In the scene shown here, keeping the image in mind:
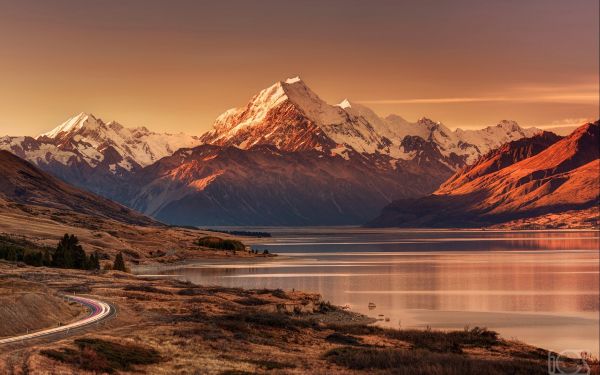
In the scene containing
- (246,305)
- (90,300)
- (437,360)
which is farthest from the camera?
(246,305)

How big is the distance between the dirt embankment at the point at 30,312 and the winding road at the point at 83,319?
137cm

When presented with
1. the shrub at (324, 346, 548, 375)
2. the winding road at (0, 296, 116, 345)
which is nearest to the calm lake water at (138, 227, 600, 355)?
the shrub at (324, 346, 548, 375)

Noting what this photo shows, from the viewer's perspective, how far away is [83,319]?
237ft

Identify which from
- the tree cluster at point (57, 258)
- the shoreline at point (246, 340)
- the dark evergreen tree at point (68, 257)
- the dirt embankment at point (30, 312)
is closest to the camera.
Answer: the shoreline at point (246, 340)

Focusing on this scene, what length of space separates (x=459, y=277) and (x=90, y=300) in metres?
98.8

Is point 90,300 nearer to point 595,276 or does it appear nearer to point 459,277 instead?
point 459,277

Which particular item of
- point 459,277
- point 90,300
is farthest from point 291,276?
point 90,300

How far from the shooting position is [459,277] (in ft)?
569

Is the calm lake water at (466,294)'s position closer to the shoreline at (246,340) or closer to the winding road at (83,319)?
the shoreline at (246,340)

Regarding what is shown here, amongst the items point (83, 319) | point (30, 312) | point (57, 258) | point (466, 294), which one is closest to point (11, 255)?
point (57, 258)

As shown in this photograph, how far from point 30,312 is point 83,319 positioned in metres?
5.42

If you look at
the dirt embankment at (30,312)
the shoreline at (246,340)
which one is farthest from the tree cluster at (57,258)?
the dirt embankment at (30,312)

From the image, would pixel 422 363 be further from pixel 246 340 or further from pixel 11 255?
pixel 11 255

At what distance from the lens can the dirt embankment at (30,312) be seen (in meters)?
63.9
